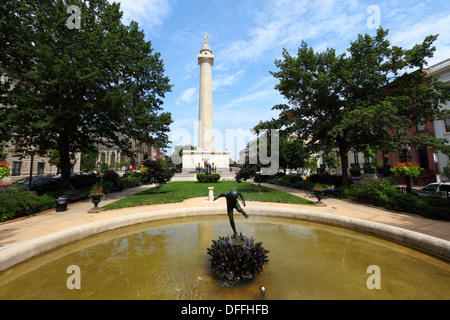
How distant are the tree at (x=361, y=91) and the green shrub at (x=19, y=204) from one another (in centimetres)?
1823

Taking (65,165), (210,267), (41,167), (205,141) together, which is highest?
(205,141)

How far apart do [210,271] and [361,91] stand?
18.4 m

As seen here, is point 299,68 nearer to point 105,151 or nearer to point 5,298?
point 5,298

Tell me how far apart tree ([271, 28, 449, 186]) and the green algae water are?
11.4 m

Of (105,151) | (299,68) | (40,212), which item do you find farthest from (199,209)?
(105,151)

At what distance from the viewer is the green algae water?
337cm

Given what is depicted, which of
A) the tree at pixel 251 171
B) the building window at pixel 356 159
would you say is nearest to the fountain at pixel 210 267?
the tree at pixel 251 171

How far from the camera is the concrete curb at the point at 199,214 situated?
457cm

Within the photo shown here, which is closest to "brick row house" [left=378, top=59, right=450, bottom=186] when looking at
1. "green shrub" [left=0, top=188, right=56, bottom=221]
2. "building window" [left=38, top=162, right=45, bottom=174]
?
"green shrub" [left=0, top=188, right=56, bottom=221]

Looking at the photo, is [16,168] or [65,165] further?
[16,168]

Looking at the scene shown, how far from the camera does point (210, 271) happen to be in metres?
4.14

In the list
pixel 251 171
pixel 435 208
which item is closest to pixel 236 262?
pixel 435 208

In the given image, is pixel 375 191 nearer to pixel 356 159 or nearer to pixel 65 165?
pixel 65 165

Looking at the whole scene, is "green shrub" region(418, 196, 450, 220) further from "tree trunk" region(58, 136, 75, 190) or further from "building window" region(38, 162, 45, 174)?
"building window" region(38, 162, 45, 174)
